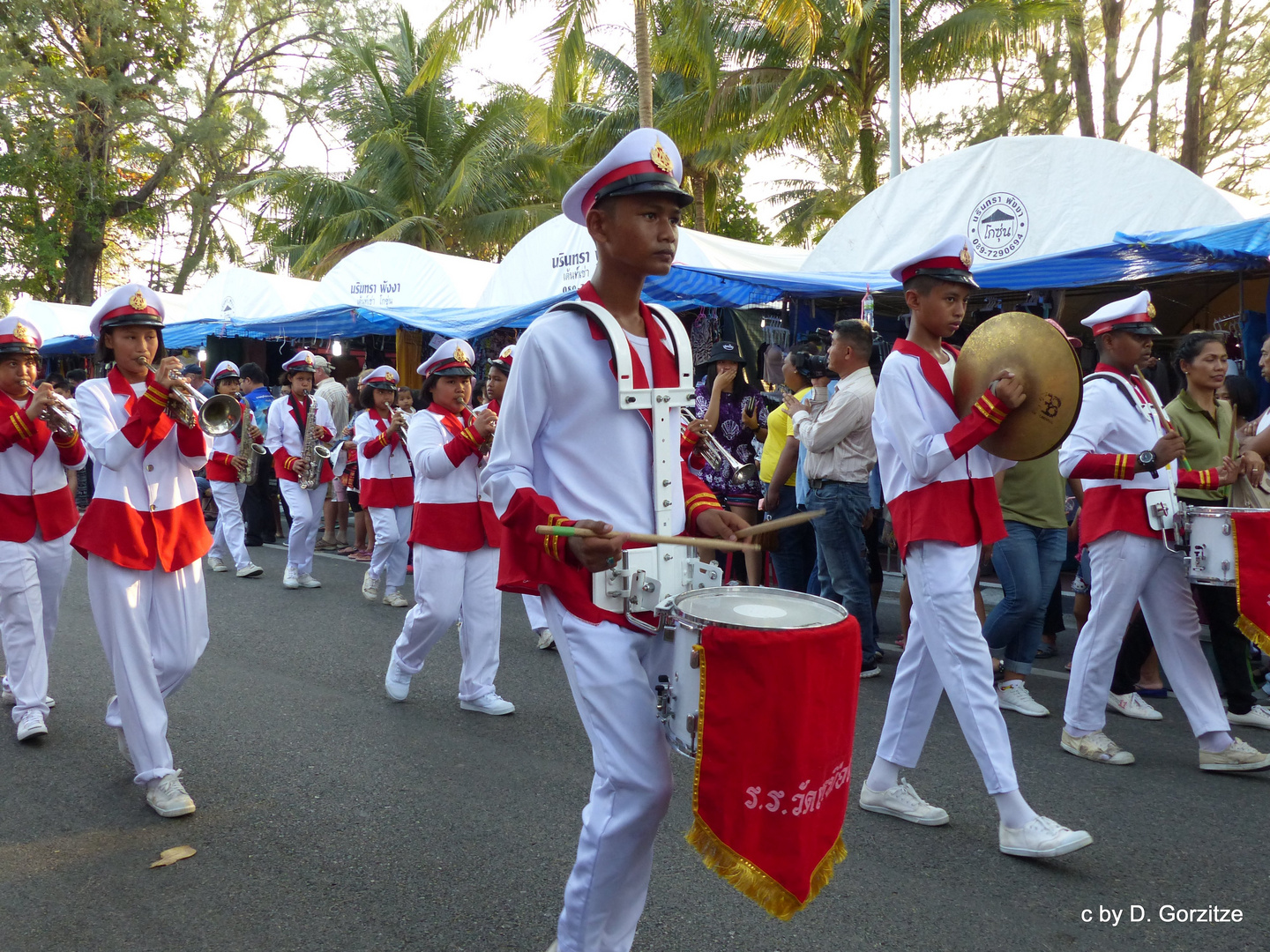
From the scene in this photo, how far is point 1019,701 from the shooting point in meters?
5.70

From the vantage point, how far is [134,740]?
425 centimetres

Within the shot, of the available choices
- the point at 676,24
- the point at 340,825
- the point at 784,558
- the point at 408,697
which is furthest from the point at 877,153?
the point at 340,825

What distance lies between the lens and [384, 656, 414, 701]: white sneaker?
233 inches

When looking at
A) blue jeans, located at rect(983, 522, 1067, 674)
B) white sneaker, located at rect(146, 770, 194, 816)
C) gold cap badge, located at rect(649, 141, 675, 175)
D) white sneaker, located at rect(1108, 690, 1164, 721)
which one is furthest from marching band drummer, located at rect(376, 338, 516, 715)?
white sneaker, located at rect(1108, 690, 1164, 721)

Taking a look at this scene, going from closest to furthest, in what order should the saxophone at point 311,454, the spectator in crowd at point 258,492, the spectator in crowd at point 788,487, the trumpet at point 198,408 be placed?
the trumpet at point 198,408, the spectator in crowd at point 788,487, the saxophone at point 311,454, the spectator in crowd at point 258,492

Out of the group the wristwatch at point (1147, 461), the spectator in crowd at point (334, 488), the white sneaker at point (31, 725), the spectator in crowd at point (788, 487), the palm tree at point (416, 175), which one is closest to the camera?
the wristwatch at point (1147, 461)

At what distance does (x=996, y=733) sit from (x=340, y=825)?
2.61m

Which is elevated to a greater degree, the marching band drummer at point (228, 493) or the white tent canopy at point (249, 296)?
the white tent canopy at point (249, 296)

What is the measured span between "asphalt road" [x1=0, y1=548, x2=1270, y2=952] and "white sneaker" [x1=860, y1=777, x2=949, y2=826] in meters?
0.09

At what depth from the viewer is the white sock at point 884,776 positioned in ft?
13.6

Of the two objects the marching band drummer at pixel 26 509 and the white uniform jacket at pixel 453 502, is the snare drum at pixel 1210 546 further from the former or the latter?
the marching band drummer at pixel 26 509

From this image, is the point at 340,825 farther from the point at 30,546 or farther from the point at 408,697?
the point at 30,546

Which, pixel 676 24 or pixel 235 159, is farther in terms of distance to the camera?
pixel 235 159

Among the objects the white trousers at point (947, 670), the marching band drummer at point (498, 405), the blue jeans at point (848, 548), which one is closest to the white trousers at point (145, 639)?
the white trousers at point (947, 670)
